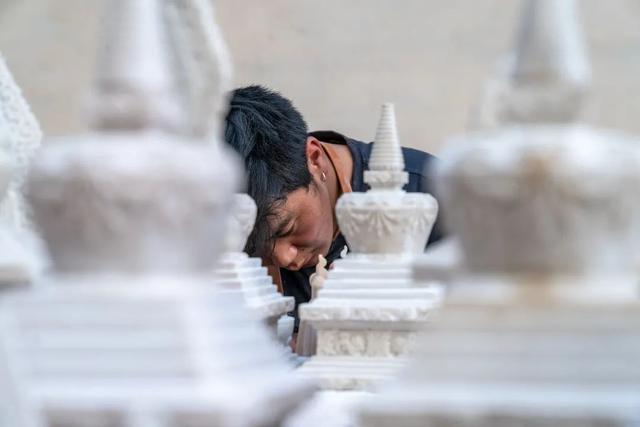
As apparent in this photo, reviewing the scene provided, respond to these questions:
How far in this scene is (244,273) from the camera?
3.11 m

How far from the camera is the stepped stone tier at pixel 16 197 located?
6.86 ft

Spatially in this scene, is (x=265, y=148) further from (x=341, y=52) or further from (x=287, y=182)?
(x=341, y=52)

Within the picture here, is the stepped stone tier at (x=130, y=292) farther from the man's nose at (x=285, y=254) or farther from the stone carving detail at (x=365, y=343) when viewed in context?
the man's nose at (x=285, y=254)

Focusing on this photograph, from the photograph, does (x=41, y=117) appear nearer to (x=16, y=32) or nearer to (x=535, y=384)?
(x=16, y=32)

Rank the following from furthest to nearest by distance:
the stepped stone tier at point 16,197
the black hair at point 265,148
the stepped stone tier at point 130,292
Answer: the black hair at point 265,148
the stepped stone tier at point 16,197
the stepped stone tier at point 130,292

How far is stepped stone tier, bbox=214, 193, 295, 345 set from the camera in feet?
9.97

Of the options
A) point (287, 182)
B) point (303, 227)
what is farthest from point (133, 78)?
point (303, 227)

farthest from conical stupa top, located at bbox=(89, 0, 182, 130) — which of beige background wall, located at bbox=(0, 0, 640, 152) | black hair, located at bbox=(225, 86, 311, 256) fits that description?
beige background wall, located at bbox=(0, 0, 640, 152)

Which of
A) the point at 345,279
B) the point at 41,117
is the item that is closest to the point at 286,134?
the point at 345,279

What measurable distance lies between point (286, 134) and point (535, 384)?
9.02ft

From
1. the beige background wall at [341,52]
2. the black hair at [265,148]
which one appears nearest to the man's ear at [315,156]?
the black hair at [265,148]

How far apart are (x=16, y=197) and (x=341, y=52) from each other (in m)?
3.05

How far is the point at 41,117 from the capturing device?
574 cm

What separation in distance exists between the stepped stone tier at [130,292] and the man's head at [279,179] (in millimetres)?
2404
